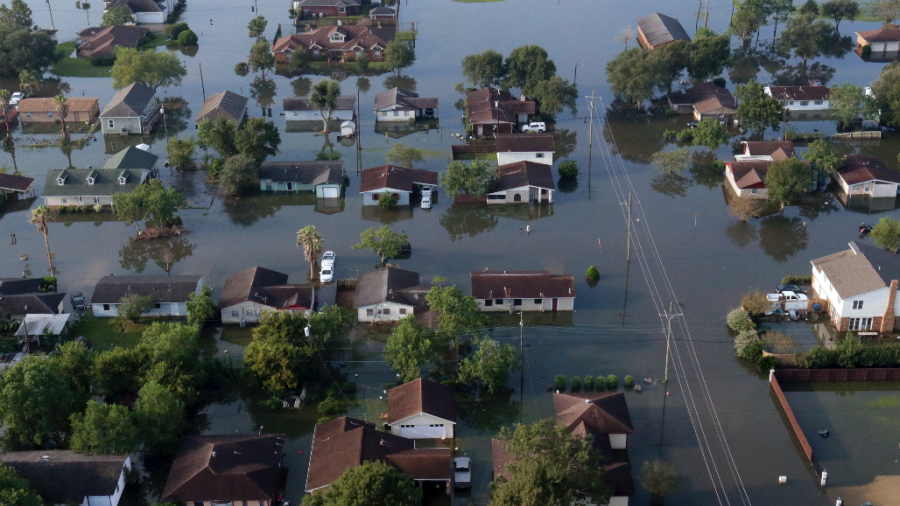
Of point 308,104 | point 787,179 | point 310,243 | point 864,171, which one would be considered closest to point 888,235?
point 787,179

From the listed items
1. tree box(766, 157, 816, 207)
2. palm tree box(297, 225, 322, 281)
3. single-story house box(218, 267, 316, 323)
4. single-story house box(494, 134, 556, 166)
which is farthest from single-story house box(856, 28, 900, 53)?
single-story house box(218, 267, 316, 323)

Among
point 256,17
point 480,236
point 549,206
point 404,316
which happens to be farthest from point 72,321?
point 256,17

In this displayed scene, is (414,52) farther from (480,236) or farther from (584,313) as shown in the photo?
(584,313)

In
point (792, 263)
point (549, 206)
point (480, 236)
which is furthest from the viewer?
point (549, 206)

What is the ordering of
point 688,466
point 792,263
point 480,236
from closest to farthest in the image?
point 688,466 < point 792,263 < point 480,236

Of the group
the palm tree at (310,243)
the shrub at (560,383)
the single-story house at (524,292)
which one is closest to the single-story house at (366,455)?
the shrub at (560,383)

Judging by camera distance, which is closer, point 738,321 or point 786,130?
point 738,321

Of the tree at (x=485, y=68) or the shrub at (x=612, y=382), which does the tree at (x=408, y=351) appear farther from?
the tree at (x=485, y=68)

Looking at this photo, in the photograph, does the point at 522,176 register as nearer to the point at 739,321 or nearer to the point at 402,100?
the point at 402,100
